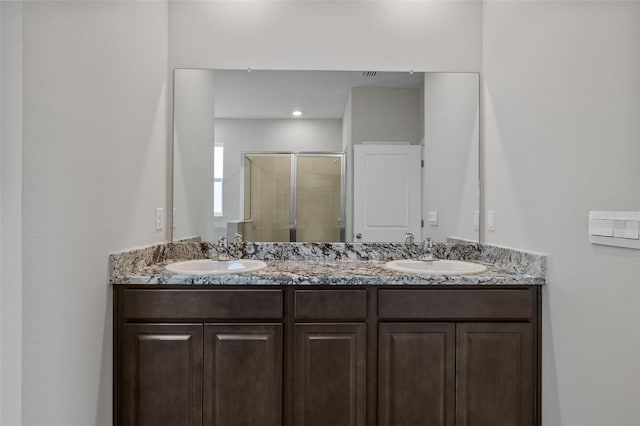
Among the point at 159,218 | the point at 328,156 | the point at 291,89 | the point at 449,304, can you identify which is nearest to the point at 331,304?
the point at 449,304

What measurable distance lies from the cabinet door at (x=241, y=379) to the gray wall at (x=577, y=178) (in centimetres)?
120

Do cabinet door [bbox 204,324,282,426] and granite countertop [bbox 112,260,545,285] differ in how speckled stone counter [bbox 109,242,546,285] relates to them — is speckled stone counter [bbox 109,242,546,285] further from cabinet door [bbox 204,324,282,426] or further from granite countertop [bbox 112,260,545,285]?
cabinet door [bbox 204,324,282,426]

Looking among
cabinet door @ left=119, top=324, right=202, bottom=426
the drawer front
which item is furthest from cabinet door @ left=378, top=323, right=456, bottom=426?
cabinet door @ left=119, top=324, right=202, bottom=426

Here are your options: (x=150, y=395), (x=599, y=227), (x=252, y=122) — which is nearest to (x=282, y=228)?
(x=252, y=122)

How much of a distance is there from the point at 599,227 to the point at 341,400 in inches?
48.2

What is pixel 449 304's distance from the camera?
1700 millimetres

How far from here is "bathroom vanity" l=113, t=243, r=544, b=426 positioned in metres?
1.67

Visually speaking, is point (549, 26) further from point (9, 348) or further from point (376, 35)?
point (9, 348)

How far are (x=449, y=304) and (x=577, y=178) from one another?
719 mm

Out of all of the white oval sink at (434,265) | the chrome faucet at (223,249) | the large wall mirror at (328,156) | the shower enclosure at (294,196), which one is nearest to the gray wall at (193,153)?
the large wall mirror at (328,156)

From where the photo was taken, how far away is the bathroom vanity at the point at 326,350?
5.46 ft

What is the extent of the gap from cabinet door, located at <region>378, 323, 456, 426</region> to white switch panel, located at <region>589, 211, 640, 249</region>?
684 millimetres

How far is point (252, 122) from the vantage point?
89.7 inches

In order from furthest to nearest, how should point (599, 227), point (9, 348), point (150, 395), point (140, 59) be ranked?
point (140, 59), point (150, 395), point (599, 227), point (9, 348)
